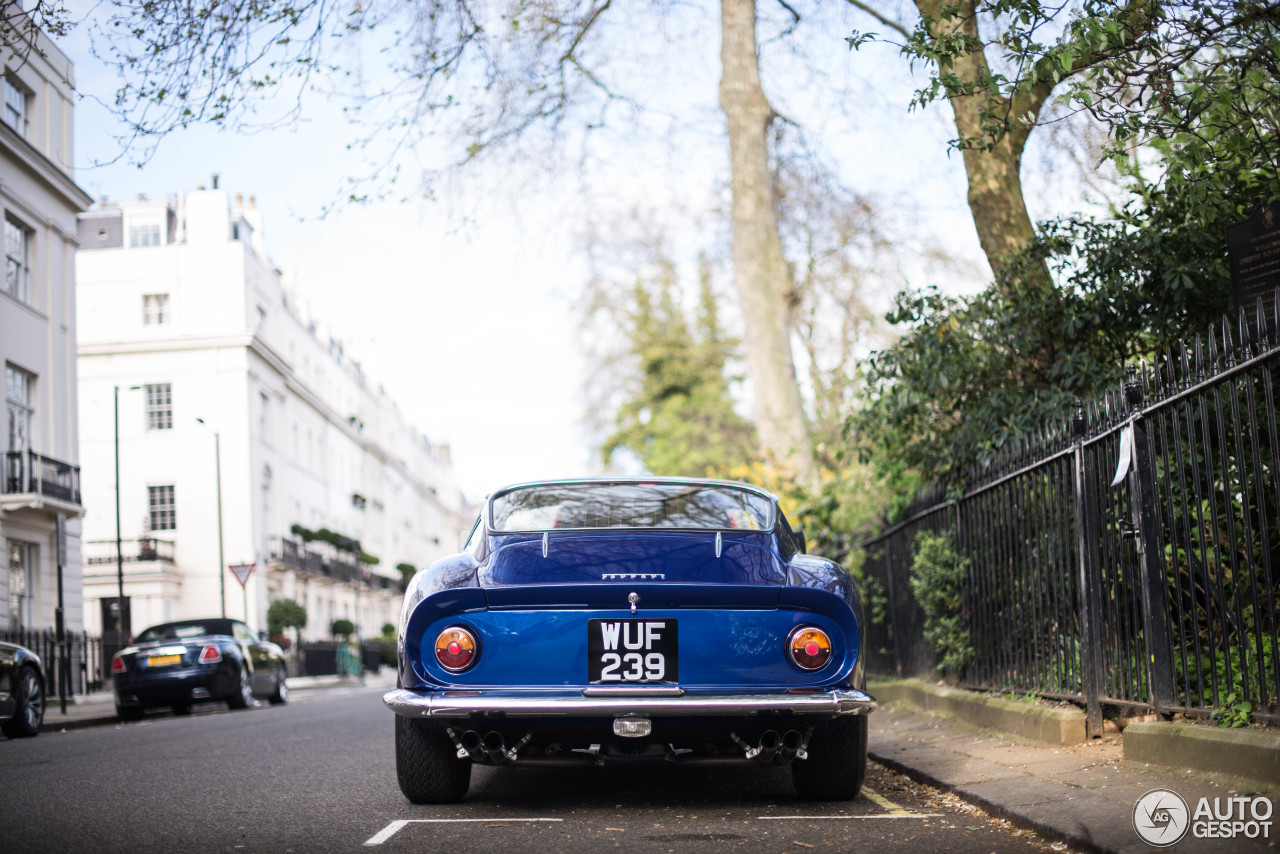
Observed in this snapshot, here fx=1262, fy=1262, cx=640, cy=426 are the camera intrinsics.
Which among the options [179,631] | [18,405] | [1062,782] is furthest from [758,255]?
[18,405]

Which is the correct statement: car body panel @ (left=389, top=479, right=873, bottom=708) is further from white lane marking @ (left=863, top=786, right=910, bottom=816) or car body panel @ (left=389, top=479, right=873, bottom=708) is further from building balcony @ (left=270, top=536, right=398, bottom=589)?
building balcony @ (left=270, top=536, right=398, bottom=589)

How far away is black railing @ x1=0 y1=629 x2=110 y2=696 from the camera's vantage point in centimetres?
2161

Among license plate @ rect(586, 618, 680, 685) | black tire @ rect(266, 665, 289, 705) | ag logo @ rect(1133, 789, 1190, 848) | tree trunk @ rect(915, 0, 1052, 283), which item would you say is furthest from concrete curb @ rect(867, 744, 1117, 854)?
black tire @ rect(266, 665, 289, 705)

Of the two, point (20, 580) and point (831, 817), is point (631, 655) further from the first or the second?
point (20, 580)

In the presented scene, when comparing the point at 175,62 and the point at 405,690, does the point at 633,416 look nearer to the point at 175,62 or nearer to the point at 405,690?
the point at 175,62

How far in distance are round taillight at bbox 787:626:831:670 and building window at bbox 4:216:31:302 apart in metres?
26.7

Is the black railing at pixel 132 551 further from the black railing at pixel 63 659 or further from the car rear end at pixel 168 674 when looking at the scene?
the car rear end at pixel 168 674

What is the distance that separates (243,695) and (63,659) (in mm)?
3267

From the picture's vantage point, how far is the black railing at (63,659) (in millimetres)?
21614

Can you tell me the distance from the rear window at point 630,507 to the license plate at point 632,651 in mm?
759

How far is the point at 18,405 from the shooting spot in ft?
91.9

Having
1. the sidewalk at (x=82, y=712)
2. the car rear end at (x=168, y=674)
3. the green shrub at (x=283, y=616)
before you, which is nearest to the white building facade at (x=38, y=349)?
the sidewalk at (x=82, y=712)

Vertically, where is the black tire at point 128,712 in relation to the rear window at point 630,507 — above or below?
below

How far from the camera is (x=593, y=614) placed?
522cm
